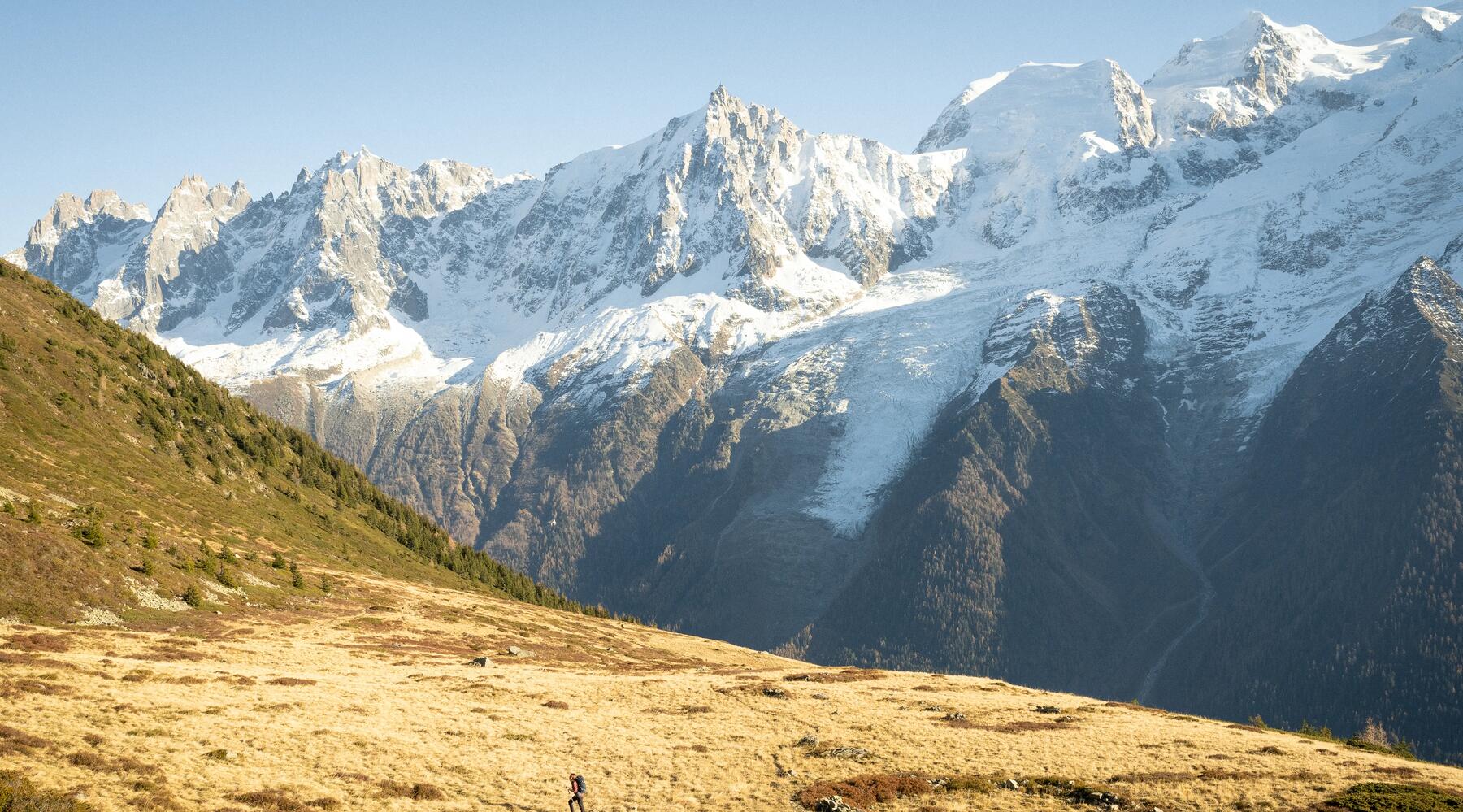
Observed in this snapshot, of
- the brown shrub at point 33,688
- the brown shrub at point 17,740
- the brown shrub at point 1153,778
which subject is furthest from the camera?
the brown shrub at point 1153,778

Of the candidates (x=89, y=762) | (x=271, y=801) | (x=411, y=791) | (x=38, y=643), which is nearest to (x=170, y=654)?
(x=38, y=643)

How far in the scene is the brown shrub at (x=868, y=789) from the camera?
5194 cm

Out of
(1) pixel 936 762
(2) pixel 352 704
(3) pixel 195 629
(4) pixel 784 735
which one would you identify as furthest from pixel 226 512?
(1) pixel 936 762

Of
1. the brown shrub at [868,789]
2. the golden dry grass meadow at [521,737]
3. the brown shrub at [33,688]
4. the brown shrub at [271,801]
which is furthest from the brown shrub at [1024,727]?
the brown shrub at [33,688]

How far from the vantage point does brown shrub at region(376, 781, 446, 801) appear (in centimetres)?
4794

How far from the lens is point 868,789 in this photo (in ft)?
174

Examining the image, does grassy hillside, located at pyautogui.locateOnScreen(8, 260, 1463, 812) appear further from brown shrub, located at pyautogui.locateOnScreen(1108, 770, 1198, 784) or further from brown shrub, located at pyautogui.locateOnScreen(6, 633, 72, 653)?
brown shrub, located at pyautogui.locateOnScreen(6, 633, 72, 653)

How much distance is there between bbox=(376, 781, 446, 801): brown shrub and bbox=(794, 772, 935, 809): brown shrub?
1765cm

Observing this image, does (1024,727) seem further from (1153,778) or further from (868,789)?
(868,789)

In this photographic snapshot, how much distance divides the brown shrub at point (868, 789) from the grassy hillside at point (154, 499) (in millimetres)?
51881

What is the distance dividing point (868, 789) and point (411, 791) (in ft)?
74.5

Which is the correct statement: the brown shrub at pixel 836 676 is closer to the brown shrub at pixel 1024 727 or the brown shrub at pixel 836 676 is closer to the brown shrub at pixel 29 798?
the brown shrub at pixel 1024 727

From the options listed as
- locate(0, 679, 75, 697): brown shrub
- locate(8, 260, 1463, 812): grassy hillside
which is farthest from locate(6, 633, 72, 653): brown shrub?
locate(0, 679, 75, 697): brown shrub

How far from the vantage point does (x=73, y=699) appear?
5112 centimetres
